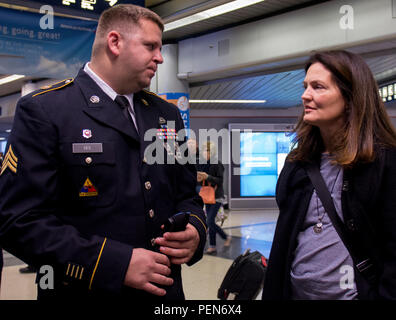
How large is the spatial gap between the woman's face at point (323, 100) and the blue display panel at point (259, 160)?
10.3m

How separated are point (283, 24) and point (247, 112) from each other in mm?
7384

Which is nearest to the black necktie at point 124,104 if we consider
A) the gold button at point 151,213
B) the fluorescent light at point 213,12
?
the gold button at point 151,213

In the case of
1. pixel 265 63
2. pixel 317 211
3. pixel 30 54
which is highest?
pixel 265 63

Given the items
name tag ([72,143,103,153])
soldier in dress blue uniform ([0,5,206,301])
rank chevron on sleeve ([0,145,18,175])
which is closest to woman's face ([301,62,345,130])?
soldier in dress blue uniform ([0,5,206,301])

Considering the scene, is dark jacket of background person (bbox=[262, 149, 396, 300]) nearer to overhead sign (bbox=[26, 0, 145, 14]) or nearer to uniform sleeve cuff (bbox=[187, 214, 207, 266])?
uniform sleeve cuff (bbox=[187, 214, 207, 266])

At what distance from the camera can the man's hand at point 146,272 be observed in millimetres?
1101

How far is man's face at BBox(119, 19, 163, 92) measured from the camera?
1.31 meters

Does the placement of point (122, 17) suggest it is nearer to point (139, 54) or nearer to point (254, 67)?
point (139, 54)

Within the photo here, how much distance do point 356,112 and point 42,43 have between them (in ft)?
9.82

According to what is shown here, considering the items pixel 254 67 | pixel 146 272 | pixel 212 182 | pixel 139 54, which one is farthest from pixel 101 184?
pixel 212 182

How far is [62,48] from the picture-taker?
3398mm

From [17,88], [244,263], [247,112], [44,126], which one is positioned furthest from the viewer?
[247,112]

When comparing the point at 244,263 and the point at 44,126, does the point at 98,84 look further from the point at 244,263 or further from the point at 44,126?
the point at 244,263

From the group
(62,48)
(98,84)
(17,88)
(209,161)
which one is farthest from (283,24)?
(17,88)
